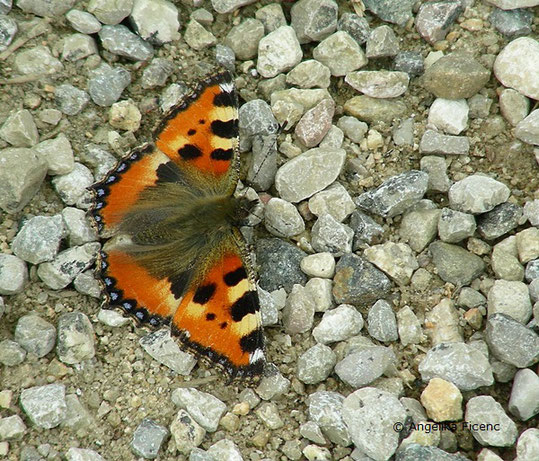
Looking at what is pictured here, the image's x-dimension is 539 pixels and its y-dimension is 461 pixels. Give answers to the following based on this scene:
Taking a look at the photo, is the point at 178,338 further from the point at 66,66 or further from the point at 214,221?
the point at 66,66

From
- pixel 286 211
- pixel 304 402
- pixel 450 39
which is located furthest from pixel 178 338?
pixel 450 39

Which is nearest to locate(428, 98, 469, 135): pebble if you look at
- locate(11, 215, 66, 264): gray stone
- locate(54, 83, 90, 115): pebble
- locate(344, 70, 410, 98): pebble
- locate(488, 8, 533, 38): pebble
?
locate(344, 70, 410, 98): pebble

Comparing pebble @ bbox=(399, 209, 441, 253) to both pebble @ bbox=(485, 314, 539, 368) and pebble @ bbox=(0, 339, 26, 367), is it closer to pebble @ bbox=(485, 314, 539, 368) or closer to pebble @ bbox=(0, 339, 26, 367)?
pebble @ bbox=(485, 314, 539, 368)

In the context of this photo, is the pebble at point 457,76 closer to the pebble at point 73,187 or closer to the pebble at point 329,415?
Answer: the pebble at point 329,415

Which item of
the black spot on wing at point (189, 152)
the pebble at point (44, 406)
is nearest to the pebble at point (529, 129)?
the black spot on wing at point (189, 152)

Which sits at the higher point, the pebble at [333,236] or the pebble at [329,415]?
the pebble at [333,236]

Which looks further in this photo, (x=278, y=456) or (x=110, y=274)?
(x=110, y=274)

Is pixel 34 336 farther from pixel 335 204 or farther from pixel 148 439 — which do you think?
pixel 335 204
